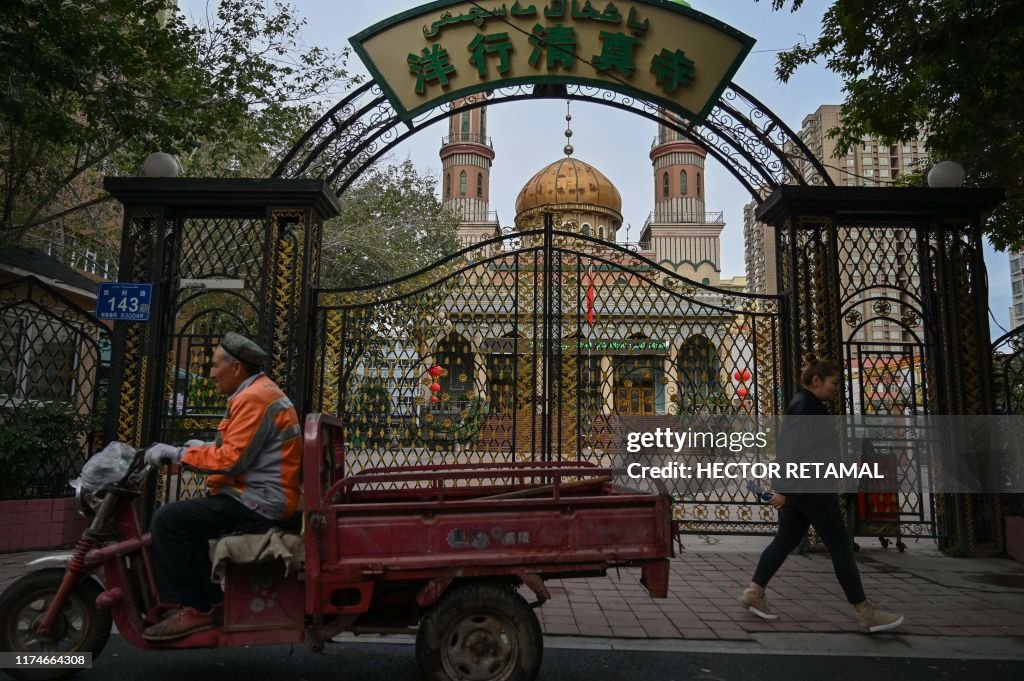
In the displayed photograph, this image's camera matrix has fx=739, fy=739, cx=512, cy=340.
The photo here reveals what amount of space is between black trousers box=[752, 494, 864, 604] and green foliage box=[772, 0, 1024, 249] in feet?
14.0

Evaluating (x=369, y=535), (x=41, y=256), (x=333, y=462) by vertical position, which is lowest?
(x=369, y=535)

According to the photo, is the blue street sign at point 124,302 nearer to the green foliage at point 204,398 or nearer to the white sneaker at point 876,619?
the green foliage at point 204,398

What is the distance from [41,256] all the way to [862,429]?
504 inches

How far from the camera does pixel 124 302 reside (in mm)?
7492

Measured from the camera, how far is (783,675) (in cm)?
399

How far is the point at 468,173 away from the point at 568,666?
162 ft

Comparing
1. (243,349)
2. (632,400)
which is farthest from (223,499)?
(632,400)

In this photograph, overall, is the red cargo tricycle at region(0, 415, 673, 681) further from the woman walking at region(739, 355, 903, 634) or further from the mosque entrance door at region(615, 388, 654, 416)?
the mosque entrance door at region(615, 388, 654, 416)

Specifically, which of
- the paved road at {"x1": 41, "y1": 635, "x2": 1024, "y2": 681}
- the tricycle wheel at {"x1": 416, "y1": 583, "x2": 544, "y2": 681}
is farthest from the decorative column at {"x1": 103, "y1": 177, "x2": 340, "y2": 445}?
the tricycle wheel at {"x1": 416, "y1": 583, "x2": 544, "y2": 681}

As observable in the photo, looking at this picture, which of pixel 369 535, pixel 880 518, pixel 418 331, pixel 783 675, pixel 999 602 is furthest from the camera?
pixel 418 331

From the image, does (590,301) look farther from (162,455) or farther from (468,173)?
(468,173)

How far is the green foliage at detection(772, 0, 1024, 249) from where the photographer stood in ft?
21.3

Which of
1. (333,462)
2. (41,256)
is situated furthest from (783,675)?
(41,256)

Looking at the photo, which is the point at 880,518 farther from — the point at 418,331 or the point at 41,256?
the point at 41,256
